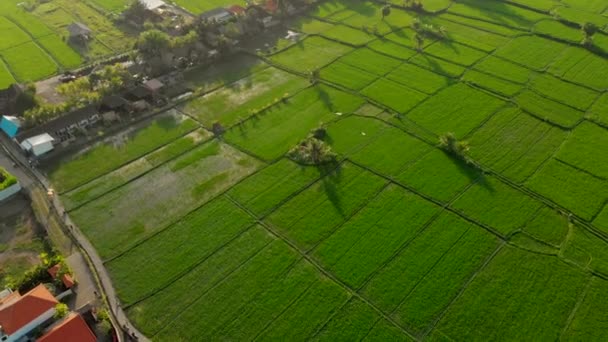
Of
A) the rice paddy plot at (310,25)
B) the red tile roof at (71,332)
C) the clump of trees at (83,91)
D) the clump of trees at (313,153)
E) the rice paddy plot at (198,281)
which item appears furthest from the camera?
the rice paddy plot at (310,25)

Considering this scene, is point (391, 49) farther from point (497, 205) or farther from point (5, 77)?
point (5, 77)

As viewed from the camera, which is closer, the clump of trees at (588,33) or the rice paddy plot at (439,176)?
the rice paddy plot at (439,176)

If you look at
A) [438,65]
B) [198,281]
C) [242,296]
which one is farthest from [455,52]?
[198,281]

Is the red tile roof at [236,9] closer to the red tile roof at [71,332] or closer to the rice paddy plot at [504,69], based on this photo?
the rice paddy plot at [504,69]

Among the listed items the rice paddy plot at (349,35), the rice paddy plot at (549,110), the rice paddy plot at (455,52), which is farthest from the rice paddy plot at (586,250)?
the rice paddy plot at (349,35)

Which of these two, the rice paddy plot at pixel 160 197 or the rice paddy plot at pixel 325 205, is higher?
the rice paddy plot at pixel 160 197

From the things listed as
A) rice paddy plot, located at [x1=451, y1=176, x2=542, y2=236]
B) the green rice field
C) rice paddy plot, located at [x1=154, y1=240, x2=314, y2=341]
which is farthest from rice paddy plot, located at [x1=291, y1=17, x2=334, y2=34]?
rice paddy plot, located at [x1=154, y1=240, x2=314, y2=341]

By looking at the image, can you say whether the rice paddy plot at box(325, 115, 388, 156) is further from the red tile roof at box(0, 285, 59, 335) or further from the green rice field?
the red tile roof at box(0, 285, 59, 335)
